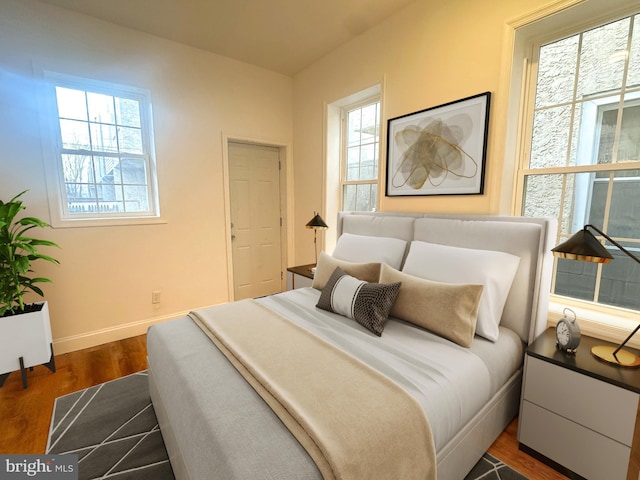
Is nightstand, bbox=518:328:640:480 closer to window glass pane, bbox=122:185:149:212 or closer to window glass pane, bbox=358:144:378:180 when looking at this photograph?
window glass pane, bbox=358:144:378:180

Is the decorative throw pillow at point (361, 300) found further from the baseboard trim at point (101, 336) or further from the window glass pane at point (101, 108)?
the window glass pane at point (101, 108)

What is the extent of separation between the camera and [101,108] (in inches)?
108

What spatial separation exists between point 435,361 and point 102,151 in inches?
129

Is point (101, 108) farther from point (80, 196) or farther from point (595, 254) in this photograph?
point (595, 254)

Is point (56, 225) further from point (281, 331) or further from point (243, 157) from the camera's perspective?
point (281, 331)

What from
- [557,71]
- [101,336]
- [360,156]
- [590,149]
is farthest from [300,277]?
[557,71]

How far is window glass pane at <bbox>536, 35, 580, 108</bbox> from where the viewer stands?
1.85 meters

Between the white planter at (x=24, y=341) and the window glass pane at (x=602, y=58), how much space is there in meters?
4.05

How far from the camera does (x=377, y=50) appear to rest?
2668 millimetres

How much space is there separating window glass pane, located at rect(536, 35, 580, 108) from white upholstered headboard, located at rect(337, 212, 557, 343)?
2.81 ft

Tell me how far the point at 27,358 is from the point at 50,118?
Result: 6.33ft

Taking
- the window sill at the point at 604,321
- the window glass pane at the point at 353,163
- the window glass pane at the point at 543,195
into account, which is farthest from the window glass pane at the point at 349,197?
the window sill at the point at 604,321

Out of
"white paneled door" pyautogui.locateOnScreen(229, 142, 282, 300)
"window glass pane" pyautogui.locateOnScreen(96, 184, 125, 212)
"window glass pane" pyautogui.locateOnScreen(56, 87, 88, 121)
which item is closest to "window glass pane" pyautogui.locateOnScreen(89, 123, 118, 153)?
"window glass pane" pyautogui.locateOnScreen(56, 87, 88, 121)

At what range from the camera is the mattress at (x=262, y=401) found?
0.89 m
